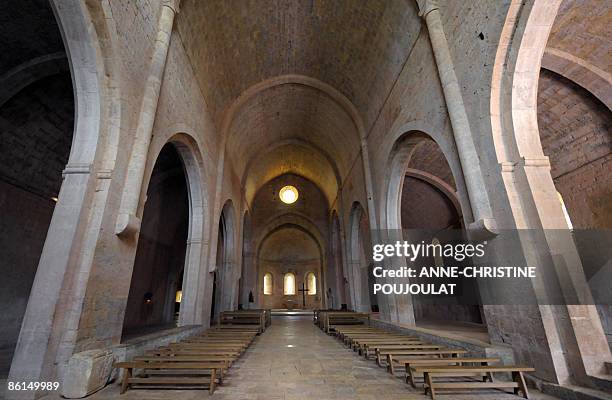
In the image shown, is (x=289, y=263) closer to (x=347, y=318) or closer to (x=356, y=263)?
(x=356, y=263)

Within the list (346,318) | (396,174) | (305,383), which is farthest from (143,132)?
(346,318)

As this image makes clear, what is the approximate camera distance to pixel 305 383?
418cm

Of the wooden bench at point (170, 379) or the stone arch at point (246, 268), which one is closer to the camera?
the wooden bench at point (170, 379)

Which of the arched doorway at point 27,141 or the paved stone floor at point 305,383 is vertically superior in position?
the arched doorway at point 27,141

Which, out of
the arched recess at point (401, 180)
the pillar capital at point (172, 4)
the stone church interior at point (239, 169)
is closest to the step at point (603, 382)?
the stone church interior at point (239, 169)

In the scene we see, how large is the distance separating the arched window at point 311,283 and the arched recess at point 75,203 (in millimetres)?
23944

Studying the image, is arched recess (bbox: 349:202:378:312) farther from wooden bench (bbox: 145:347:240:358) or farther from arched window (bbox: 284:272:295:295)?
arched window (bbox: 284:272:295:295)

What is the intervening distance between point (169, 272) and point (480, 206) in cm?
1525

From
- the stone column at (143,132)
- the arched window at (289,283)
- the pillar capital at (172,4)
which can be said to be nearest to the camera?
the stone column at (143,132)

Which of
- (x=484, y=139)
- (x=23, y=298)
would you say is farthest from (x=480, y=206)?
(x=23, y=298)

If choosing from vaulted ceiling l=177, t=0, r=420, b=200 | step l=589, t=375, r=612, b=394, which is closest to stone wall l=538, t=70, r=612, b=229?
vaulted ceiling l=177, t=0, r=420, b=200

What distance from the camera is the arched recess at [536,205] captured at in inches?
153

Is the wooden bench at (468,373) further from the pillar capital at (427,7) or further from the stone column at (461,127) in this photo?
the pillar capital at (427,7)

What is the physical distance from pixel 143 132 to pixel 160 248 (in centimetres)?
1051
